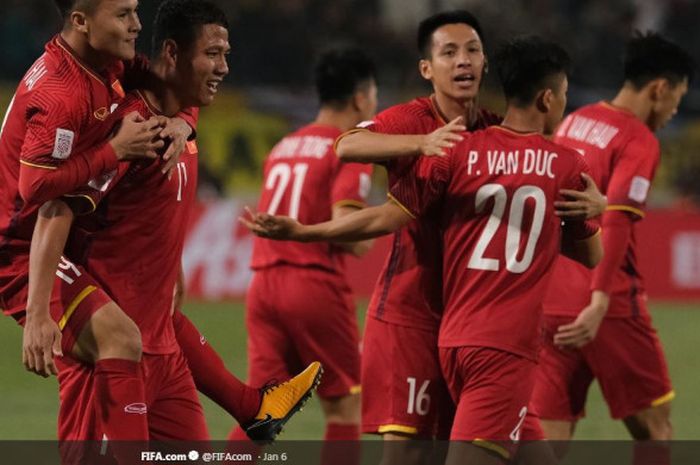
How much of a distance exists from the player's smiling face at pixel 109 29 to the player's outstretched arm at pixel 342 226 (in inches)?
39.3

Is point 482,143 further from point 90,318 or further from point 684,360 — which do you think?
point 684,360

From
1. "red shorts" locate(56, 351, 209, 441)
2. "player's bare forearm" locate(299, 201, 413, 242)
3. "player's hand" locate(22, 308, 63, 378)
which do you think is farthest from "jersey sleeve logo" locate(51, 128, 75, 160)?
"player's bare forearm" locate(299, 201, 413, 242)

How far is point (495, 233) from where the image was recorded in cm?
554

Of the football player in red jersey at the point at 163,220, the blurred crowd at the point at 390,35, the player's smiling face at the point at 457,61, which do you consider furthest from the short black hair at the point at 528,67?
the blurred crowd at the point at 390,35

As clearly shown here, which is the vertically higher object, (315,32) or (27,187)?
(315,32)

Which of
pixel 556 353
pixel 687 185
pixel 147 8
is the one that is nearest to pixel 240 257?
pixel 147 8

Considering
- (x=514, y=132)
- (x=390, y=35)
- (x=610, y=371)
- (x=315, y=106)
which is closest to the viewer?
(x=514, y=132)

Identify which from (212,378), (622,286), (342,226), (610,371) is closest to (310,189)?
(622,286)

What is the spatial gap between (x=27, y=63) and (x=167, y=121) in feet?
43.3

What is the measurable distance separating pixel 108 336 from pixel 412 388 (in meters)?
1.57

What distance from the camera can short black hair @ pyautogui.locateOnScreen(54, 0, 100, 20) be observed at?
4.92 meters

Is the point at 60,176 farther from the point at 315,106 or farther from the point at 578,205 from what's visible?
the point at 315,106

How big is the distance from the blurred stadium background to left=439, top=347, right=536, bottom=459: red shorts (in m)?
5.70

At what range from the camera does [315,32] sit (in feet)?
63.3
